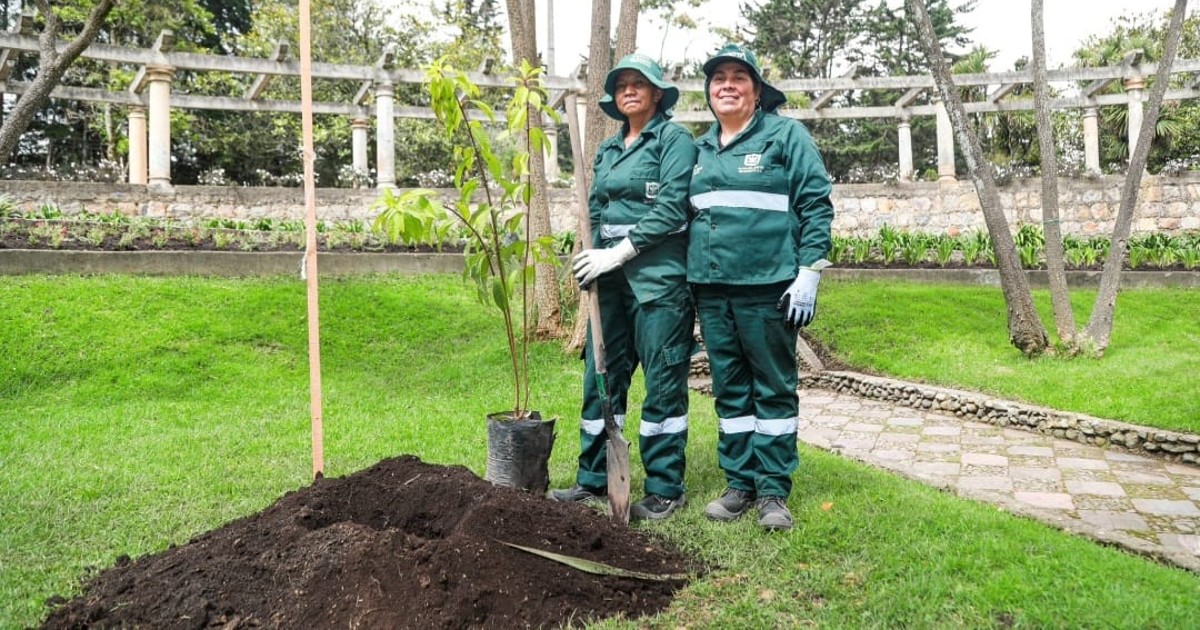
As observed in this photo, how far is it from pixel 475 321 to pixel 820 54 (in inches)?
946

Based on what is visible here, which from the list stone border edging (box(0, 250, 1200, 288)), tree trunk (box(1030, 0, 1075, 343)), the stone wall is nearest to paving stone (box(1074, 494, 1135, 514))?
tree trunk (box(1030, 0, 1075, 343))

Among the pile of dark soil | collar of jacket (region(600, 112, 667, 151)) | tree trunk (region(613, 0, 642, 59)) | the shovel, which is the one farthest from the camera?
tree trunk (region(613, 0, 642, 59))

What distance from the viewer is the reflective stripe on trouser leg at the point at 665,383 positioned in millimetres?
3443

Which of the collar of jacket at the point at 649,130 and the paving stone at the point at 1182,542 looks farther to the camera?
the collar of jacket at the point at 649,130

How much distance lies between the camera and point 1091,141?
14.6 metres

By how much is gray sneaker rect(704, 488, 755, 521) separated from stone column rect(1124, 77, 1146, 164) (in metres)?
14.1

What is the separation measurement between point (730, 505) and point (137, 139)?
1431 centimetres

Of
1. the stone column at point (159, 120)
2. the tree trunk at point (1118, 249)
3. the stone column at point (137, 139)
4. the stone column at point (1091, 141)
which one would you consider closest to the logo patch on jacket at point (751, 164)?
the tree trunk at point (1118, 249)

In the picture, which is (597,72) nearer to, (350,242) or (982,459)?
(982,459)

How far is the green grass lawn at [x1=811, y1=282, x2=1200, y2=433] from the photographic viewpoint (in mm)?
5910

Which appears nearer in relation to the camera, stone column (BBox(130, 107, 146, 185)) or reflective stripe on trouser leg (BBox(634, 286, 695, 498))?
reflective stripe on trouser leg (BBox(634, 286, 695, 498))

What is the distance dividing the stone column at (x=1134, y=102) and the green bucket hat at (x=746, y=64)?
13577 millimetres

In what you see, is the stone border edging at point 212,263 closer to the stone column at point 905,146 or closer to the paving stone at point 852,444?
the paving stone at point 852,444

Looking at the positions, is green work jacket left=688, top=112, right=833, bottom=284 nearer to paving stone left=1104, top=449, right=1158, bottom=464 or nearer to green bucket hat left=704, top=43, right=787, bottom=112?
green bucket hat left=704, top=43, right=787, bottom=112
